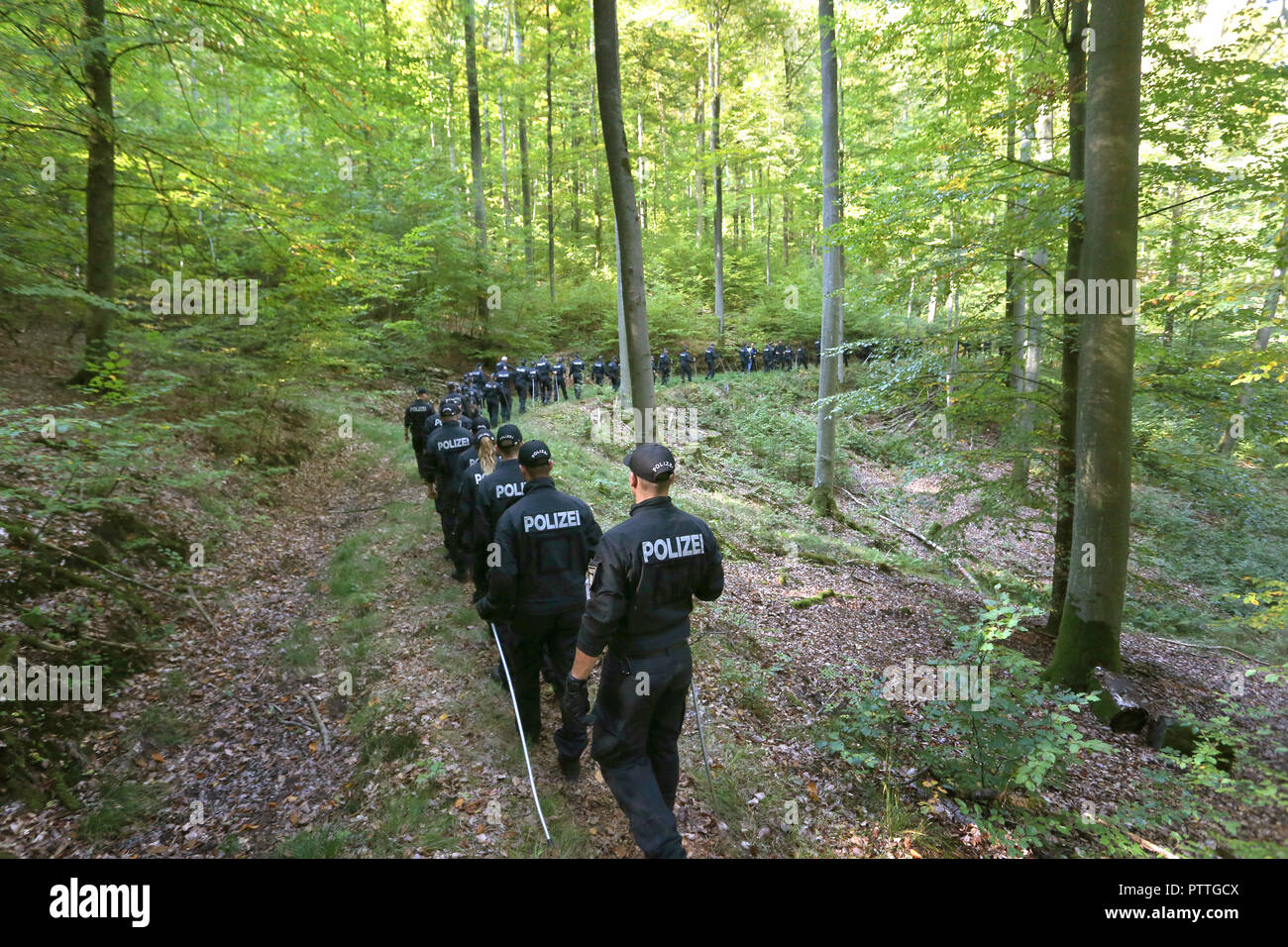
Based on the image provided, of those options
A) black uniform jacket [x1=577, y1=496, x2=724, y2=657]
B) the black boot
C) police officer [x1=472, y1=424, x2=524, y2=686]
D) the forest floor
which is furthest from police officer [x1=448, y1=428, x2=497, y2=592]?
black uniform jacket [x1=577, y1=496, x2=724, y2=657]

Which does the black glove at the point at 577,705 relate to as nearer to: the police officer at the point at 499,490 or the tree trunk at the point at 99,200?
the police officer at the point at 499,490

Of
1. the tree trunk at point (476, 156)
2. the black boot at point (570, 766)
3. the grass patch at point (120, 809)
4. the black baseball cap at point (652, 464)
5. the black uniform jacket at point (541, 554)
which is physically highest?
the tree trunk at point (476, 156)

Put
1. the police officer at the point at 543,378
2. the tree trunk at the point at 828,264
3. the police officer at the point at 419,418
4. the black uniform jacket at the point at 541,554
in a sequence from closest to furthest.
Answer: the black uniform jacket at the point at 541,554, the police officer at the point at 419,418, the tree trunk at the point at 828,264, the police officer at the point at 543,378

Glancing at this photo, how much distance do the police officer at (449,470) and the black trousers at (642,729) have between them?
14.8 feet

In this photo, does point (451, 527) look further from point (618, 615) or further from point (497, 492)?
point (618, 615)

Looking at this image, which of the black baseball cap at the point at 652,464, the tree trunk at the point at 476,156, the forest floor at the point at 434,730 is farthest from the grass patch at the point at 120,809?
the tree trunk at the point at 476,156

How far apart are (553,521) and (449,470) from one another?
3.96m

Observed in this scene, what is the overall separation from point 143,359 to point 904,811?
12511 mm

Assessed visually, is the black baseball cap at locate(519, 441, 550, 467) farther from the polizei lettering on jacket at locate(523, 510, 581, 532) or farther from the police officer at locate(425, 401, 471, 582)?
the police officer at locate(425, 401, 471, 582)

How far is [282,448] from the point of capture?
11.4 m

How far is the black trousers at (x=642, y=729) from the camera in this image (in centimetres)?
298

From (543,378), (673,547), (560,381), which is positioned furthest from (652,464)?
(560,381)

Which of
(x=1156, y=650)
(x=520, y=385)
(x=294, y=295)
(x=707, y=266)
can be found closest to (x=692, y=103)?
(x=707, y=266)
